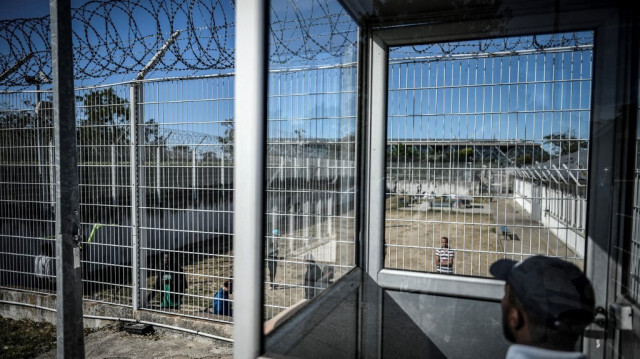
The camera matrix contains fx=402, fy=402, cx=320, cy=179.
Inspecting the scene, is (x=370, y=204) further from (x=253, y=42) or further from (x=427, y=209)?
(x=253, y=42)

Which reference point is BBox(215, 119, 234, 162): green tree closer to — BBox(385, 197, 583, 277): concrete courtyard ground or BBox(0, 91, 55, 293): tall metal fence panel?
BBox(385, 197, 583, 277): concrete courtyard ground

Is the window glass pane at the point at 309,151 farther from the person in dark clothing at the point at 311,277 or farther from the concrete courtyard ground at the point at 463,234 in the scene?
the concrete courtyard ground at the point at 463,234

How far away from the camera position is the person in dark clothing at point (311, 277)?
2092mm

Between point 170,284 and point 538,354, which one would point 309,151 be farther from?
point 170,284

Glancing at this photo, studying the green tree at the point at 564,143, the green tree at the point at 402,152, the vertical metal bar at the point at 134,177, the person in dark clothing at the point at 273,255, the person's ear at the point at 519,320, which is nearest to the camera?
the person's ear at the point at 519,320

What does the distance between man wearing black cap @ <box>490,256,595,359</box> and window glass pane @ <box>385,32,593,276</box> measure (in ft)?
0.87

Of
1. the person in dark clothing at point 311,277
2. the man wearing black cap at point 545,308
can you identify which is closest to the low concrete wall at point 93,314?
the person in dark clothing at point 311,277

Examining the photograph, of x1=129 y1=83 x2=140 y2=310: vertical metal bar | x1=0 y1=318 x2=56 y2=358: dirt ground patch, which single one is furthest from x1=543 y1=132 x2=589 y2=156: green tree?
x1=0 y1=318 x2=56 y2=358: dirt ground patch

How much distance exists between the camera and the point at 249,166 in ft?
4.72

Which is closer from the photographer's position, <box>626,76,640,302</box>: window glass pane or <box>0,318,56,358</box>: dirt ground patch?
<box>626,76,640,302</box>: window glass pane

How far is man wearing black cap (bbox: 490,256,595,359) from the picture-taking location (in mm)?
1242

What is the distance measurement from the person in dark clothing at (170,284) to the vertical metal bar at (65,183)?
178cm

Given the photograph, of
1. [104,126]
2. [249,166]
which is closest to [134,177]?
[104,126]

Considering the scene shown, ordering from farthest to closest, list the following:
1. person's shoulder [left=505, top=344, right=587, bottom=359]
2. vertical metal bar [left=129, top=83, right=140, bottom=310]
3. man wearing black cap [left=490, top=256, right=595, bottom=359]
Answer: vertical metal bar [left=129, top=83, right=140, bottom=310] < man wearing black cap [left=490, top=256, right=595, bottom=359] < person's shoulder [left=505, top=344, right=587, bottom=359]
